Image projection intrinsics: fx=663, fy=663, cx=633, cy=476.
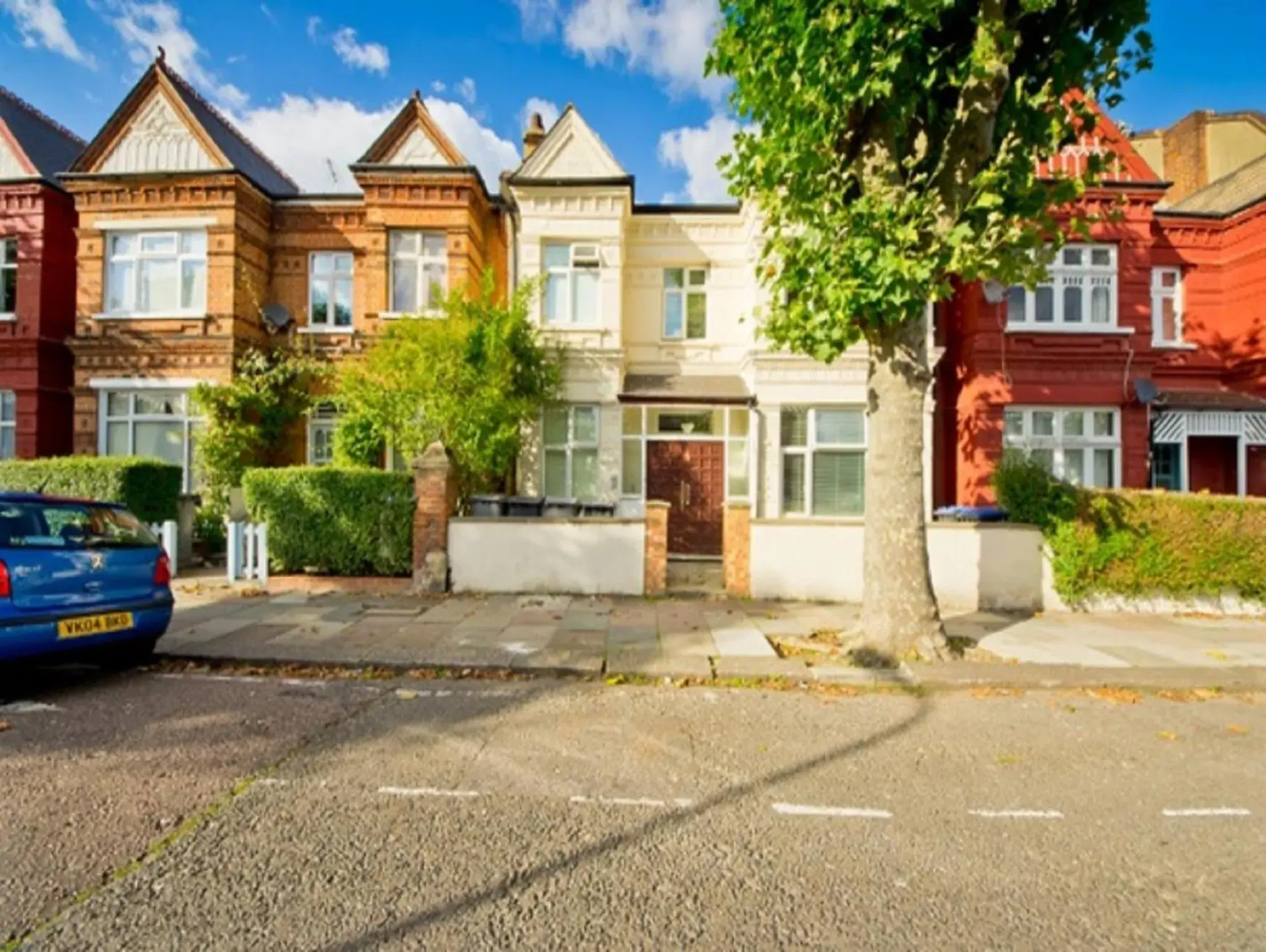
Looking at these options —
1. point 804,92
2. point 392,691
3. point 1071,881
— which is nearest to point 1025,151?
point 804,92

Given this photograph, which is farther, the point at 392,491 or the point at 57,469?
the point at 57,469

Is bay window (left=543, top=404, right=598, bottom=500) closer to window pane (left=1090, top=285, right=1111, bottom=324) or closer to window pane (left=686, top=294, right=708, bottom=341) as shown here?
window pane (left=686, top=294, right=708, bottom=341)

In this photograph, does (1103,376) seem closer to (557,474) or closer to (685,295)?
(685,295)

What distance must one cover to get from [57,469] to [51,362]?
5.72m

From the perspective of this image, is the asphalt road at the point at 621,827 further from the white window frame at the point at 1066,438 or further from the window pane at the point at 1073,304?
the window pane at the point at 1073,304

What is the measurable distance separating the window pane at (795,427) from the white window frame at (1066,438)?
14.0 ft

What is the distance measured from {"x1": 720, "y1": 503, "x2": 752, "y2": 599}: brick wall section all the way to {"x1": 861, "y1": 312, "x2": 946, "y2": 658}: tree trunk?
3055mm

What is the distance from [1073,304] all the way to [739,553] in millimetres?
10589

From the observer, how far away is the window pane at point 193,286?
14.8 m

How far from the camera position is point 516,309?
13375 millimetres

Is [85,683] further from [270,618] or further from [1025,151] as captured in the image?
[1025,151]

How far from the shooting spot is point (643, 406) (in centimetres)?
1471

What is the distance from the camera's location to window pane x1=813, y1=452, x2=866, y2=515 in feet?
46.4

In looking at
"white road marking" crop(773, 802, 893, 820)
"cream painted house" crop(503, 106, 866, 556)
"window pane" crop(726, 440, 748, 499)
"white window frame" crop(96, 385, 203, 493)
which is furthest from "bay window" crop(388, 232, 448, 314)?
"white road marking" crop(773, 802, 893, 820)
